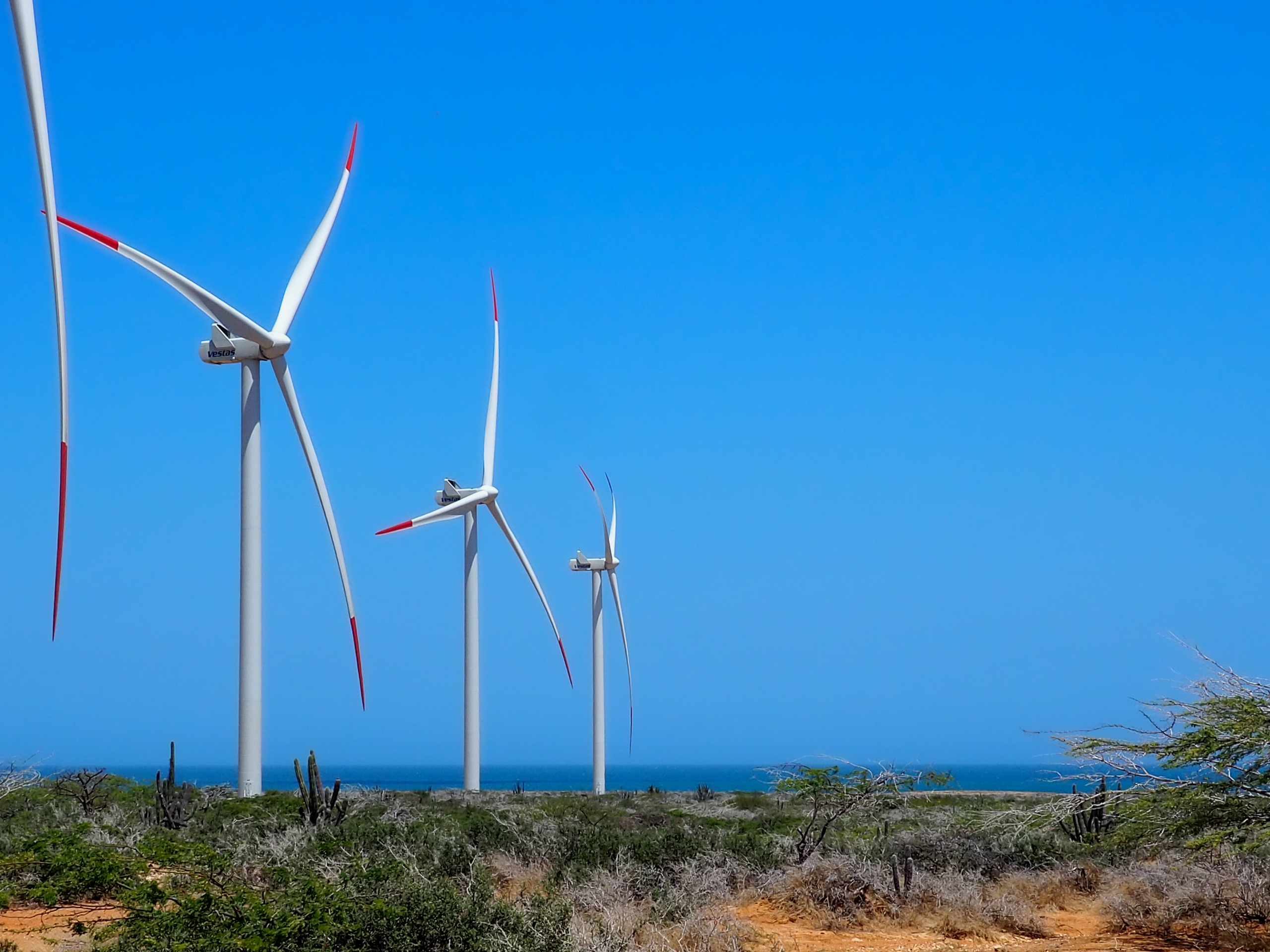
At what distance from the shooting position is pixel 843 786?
932 inches

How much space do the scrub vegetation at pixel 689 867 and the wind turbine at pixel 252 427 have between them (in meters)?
4.06

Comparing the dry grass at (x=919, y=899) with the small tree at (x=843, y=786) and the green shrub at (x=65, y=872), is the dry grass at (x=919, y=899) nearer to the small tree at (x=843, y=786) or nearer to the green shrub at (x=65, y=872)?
the small tree at (x=843, y=786)

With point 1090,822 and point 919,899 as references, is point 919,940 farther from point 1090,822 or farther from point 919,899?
point 1090,822

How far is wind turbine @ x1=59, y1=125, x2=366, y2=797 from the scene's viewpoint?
29922 millimetres

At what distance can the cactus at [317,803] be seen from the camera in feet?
81.9

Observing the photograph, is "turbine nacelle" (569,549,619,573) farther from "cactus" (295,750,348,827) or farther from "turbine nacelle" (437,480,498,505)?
"cactus" (295,750,348,827)

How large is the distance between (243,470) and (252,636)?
4008 mm

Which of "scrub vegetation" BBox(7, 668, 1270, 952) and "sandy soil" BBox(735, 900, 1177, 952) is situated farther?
"sandy soil" BBox(735, 900, 1177, 952)

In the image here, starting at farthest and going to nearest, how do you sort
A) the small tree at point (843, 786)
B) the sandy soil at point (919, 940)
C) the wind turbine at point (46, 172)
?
the small tree at point (843, 786), the sandy soil at point (919, 940), the wind turbine at point (46, 172)

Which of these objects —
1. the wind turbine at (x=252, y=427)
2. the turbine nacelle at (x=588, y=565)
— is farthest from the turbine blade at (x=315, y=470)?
the turbine nacelle at (x=588, y=565)

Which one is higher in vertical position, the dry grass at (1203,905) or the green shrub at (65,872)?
the green shrub at (65,872)

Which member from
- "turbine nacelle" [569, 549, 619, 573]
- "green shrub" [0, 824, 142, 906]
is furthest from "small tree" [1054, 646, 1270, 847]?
"turbine nacelle" [569, 549, 619, 573]

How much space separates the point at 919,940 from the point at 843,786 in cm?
625

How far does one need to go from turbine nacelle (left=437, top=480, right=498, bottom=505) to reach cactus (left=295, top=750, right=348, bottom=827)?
17670mm
